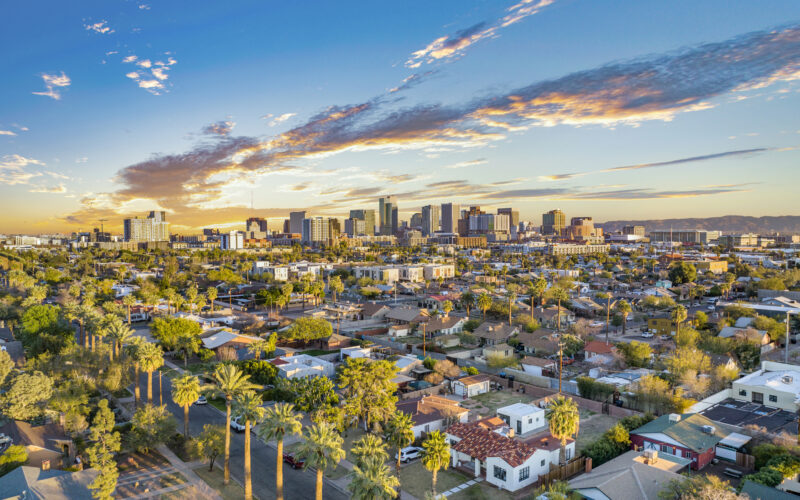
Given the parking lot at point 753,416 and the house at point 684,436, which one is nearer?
the house at point 684,436

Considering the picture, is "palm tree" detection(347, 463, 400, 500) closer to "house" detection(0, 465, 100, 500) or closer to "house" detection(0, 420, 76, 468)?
"house" detection(0, 465, 100, 500)

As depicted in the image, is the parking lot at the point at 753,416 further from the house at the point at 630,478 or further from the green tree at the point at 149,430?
the green tree at the point at 149,430

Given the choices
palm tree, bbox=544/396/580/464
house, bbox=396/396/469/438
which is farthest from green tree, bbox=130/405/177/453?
palm tree, bbox=544/396/580/464

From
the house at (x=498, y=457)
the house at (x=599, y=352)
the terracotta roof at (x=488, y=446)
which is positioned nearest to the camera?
the house at (x=498, y=457)

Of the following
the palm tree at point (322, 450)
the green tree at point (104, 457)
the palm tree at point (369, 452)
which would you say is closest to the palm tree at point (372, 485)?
the palm tree at point (369, 452)

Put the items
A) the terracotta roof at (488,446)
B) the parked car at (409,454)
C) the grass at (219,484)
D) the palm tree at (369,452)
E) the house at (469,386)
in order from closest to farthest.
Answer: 1. the palm tree at (369,452)
2. the grass at (219,484)
3. the terracotta roof at (488,446)
4. the parked car at (409,454)
5. the house at (469,386)

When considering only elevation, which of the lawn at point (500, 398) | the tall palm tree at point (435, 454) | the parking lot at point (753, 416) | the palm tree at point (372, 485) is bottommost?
the lawn at point (500, 398)

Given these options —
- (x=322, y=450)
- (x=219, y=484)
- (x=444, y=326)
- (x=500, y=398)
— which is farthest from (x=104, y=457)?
(x=444, y=326)
